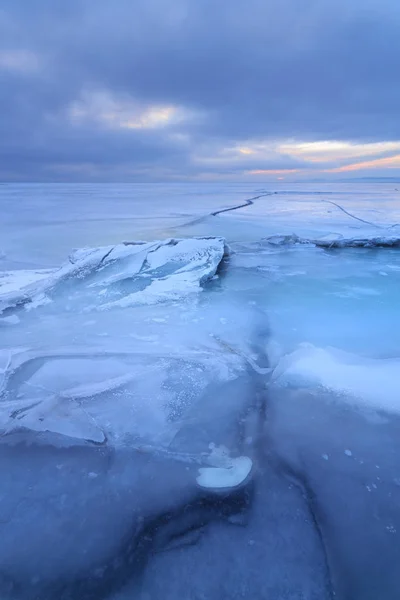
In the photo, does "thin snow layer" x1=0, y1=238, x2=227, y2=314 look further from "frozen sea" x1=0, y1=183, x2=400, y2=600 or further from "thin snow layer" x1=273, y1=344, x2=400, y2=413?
"thin snow layer" x1=273, y1=344, x2=400, y2=413

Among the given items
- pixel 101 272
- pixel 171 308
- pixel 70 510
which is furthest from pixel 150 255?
pixel 70 510

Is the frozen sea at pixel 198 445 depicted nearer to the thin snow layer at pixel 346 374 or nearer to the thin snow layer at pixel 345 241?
the thin snow layer at pixel 346 374

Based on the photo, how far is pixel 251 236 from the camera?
8953 mm

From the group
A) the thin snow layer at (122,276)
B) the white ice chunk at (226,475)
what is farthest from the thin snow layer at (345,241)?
the white ice chunk at (226,475)

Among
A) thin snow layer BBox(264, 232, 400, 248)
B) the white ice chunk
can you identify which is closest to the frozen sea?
the white ice chunk

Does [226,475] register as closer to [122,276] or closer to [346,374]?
[346,374]

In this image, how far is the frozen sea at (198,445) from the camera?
1460mm

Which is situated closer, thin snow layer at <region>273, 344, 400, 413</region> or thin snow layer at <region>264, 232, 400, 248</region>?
thin snow layer at <region>273, 344, 400, 413</region>

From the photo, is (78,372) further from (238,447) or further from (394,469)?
(394,469)

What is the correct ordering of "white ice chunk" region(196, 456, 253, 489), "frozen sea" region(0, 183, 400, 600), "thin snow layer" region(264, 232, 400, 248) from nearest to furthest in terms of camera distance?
"frozen sea" region(0, 183, 400, 600), "white ice chunk" region(196, 456, 253, 489), "thin snow layer" region(264, 232, 400, 248)

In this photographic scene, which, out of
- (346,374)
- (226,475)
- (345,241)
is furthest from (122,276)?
(345,241)

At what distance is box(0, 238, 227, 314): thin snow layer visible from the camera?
448cm

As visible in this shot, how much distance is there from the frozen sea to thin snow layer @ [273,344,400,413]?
2cm

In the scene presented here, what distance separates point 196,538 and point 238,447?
596 mm
